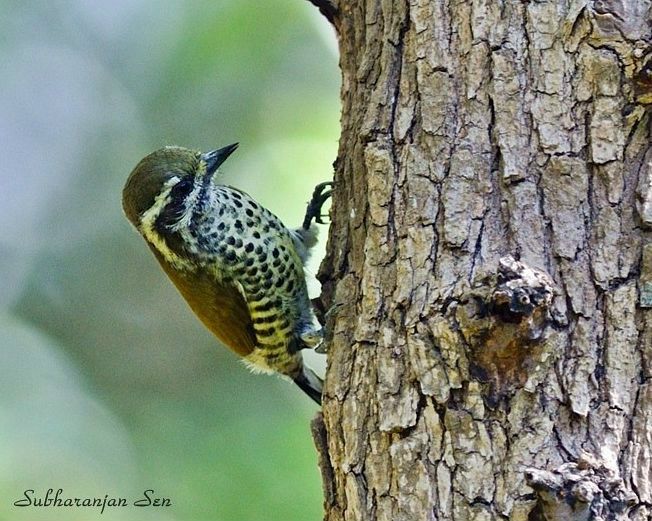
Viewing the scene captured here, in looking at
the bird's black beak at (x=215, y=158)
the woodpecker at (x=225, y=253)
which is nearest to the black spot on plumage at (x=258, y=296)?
the woodpecker at (x=225, y=253)

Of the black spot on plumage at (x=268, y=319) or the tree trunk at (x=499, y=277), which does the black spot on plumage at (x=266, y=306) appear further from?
the tree trunk at (x=499, y=277)

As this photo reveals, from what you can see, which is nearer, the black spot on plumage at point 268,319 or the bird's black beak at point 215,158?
the black spot on plumage at point 268,319

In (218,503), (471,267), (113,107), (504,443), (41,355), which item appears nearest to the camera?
(504,443)

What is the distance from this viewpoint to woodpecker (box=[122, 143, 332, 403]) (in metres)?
3.86

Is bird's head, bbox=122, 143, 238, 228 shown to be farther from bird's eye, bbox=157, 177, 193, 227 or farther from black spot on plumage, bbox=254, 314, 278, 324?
black spot on plumage, bbox=254, 314, 278, 324

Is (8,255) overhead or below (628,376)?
overhead

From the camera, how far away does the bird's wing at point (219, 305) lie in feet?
12.8

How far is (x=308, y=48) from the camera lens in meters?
7.61

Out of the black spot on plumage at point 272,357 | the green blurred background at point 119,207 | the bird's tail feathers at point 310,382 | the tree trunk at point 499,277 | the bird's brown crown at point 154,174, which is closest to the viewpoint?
the tree trunk at point 499,277

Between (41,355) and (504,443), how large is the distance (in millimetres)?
5637

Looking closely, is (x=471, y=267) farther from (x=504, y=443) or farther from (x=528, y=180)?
(x=504, y=443)

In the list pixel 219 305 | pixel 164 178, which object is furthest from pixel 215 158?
pixel 219 305

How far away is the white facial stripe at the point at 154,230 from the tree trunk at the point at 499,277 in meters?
1.35

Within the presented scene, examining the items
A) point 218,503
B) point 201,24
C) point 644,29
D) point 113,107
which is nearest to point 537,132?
point 644,29
